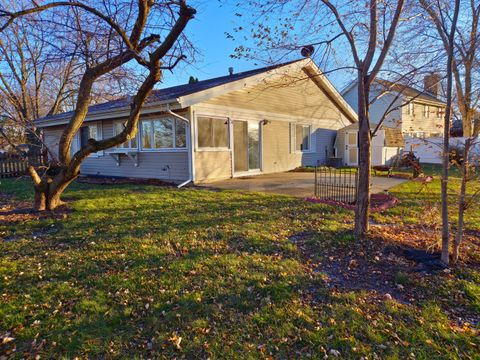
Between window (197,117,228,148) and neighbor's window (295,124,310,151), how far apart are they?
4.90 metres

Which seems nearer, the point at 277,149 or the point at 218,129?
the point at 218,129

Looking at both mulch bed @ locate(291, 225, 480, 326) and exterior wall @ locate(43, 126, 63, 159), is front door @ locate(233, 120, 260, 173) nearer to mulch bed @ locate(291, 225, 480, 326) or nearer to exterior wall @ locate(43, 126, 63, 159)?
mulch bed @ locate(291, 225, 480, 326)

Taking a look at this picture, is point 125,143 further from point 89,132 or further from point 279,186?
point 279,186

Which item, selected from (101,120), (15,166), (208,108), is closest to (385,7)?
(208,108)

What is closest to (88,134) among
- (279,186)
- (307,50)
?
(279,186)

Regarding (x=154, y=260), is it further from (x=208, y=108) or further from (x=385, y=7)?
(x=208, y=108)

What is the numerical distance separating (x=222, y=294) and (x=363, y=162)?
288 centimetres

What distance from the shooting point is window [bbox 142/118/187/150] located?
10453mm

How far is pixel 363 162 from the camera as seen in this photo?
181 inches

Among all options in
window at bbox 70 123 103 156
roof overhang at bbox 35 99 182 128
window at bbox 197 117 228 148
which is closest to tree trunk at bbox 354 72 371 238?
roof overhang at bbox 35 99 182 128

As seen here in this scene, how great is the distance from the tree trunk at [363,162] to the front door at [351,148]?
13.1 metres

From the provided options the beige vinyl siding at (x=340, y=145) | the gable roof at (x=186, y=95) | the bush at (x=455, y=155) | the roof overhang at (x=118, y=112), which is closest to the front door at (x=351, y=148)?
the beige vinyl siding at (x=340, y=145)

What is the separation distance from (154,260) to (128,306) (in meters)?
1.05

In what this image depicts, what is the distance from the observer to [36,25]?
5871mm
